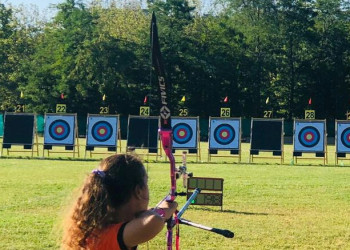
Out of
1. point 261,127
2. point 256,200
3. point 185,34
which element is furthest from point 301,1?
point 256,200

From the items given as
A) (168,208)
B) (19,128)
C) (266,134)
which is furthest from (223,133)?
(168,208)

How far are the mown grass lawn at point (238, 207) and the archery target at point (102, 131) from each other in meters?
3.77

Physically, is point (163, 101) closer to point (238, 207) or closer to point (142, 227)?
point (142, 227)

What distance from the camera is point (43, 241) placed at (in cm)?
650

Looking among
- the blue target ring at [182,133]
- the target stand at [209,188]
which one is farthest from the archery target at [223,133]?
the target stand at [209,188]

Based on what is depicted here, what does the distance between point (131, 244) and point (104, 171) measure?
10.6 inches

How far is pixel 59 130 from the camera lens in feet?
65.1

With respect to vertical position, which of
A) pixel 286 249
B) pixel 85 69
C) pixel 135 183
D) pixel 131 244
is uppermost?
pixel 85 69

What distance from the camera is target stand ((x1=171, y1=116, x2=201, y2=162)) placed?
19.2 metres

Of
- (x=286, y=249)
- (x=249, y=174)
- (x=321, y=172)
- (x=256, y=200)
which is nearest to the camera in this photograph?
(x=286, y=249)

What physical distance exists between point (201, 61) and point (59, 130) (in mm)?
22766

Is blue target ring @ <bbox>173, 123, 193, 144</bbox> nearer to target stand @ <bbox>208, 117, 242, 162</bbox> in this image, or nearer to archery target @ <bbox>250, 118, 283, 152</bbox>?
target stand @ <bbox>208, 117, 242, 162</bbox>

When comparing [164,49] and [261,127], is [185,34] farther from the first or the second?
[261,127]

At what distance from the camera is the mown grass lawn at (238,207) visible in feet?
22.0
